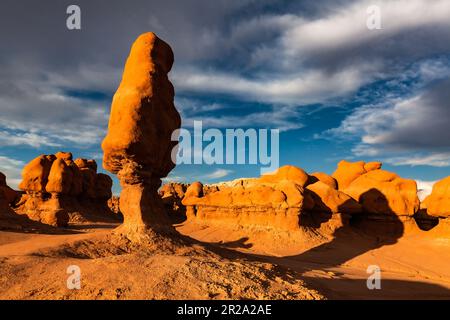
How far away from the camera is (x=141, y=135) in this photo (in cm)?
1057

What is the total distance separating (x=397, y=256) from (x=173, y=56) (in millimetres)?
14152

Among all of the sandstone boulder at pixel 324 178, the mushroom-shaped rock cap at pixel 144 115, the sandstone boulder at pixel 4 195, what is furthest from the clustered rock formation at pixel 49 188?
the sandstone boulder at pixel 324 178

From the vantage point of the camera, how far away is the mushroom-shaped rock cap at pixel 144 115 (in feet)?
34.3

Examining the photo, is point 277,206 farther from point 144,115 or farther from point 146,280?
point 146,280

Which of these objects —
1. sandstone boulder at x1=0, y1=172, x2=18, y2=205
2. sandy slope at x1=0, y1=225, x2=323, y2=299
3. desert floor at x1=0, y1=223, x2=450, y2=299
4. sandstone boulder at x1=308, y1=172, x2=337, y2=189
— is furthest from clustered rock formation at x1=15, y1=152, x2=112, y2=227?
sandy slope at x1=0, y1=225, x2=323, y2=299

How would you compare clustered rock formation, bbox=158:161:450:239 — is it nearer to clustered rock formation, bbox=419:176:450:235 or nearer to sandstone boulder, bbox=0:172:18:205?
clustered rock formation, bbox=419:176:450:235

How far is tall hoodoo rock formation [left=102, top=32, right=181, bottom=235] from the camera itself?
414 inches

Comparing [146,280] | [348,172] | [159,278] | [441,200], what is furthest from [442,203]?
[146,280]

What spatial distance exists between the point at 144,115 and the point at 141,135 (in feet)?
2.15

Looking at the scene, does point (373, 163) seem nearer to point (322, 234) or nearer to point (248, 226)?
point (322, 234)

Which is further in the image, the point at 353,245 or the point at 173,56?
the point at 353,245

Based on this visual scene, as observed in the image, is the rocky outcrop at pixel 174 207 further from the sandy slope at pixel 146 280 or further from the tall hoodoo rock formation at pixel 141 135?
the sandy slope at pixel 146 280
